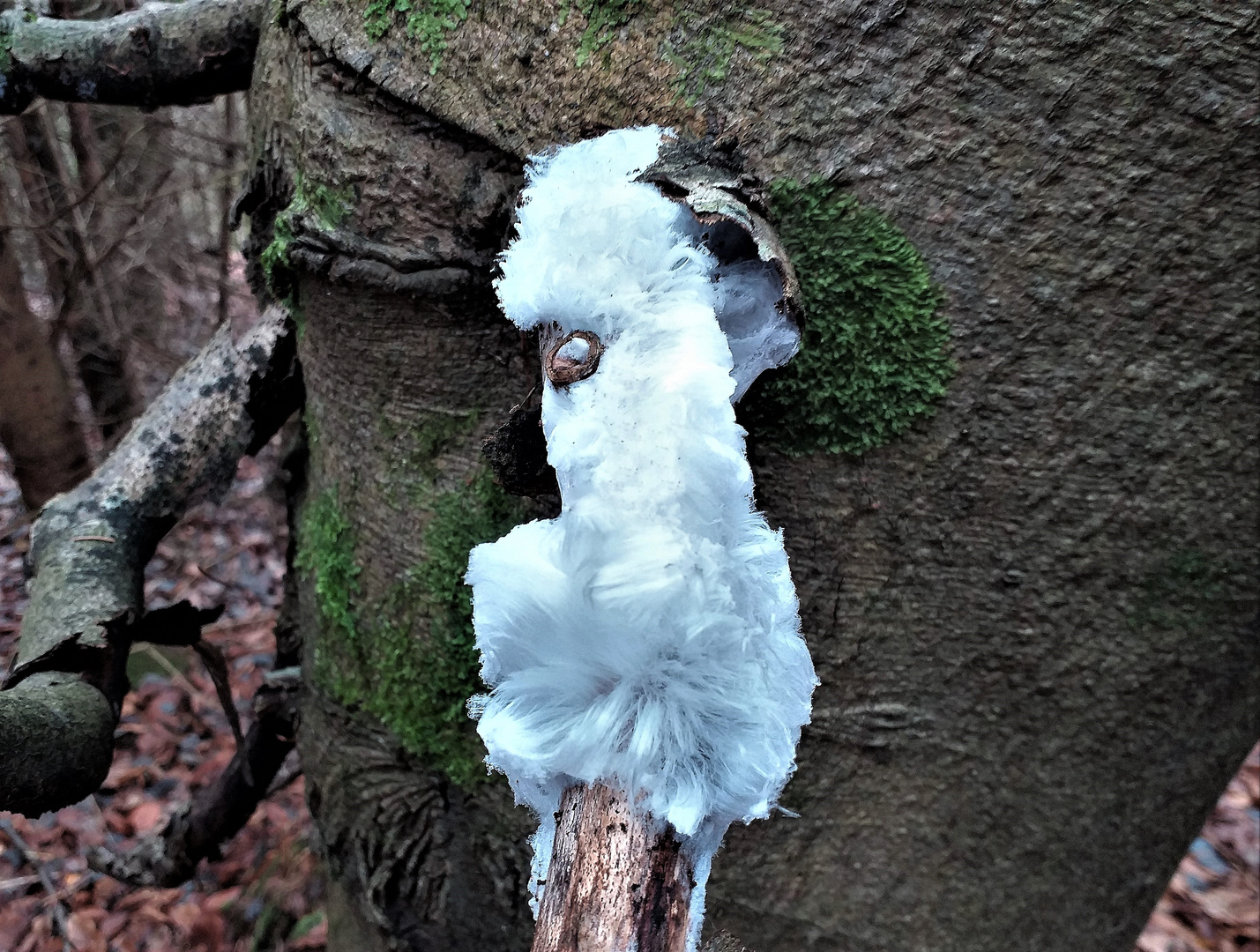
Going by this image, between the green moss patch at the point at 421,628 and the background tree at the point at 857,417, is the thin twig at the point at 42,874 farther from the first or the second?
the green moss patch at the point at 421,628

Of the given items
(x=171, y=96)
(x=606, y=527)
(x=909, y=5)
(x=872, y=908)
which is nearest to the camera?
(x=606, y=527)

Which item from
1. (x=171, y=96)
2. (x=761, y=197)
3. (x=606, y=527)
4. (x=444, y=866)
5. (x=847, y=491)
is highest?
(x=171, y=96)

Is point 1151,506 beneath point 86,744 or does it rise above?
above

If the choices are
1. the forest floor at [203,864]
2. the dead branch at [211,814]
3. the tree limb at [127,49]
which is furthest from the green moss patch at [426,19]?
the forest floor at [203,864]

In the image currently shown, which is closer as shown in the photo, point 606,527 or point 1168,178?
point 606,527

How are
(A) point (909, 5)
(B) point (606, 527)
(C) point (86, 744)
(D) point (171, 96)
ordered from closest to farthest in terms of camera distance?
(B) point (606, 527)
(A) point (909, 5)
(C) point (86, 744)
(D) point (171, 96)

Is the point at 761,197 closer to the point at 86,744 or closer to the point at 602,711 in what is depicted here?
the point at 602,711

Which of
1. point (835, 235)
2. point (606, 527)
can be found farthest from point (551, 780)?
point (835, 235)
